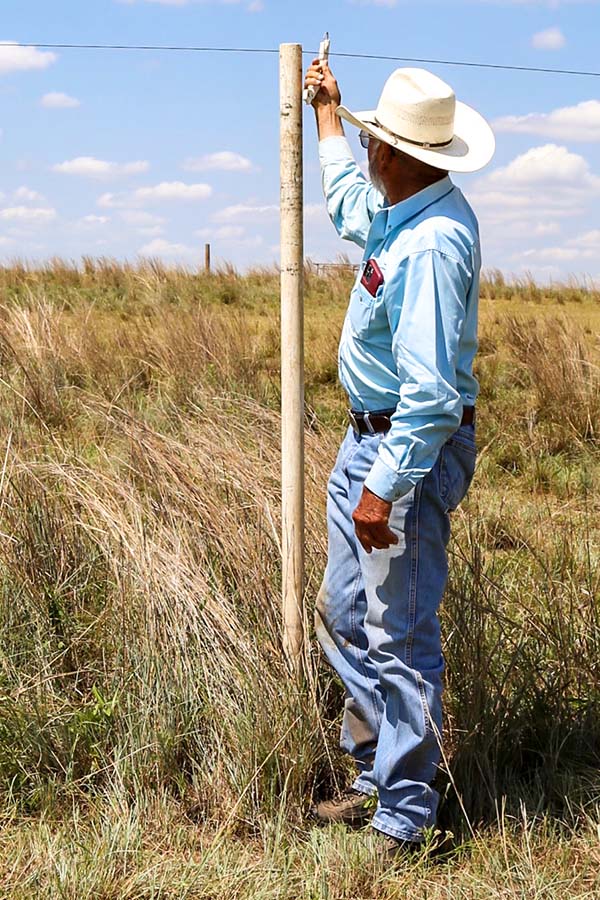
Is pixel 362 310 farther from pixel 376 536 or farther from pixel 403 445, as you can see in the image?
pixel 376 536

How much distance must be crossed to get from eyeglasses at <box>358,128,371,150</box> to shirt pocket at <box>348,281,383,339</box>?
36 cm

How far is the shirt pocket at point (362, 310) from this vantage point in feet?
9.14

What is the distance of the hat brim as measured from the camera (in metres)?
2.72

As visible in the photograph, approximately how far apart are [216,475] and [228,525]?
30cm

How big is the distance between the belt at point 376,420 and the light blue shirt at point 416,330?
18 millimetres

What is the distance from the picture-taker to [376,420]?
114 inches

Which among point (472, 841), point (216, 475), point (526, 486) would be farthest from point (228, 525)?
point (526, 486)

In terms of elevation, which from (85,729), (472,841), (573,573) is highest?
(573,573)

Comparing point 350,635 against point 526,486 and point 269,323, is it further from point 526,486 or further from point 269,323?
point 269,323

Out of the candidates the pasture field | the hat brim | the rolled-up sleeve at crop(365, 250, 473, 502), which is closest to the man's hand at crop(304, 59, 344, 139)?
the hat brim

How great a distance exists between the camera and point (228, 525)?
3652mm

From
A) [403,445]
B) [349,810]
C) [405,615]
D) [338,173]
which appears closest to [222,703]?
[349,810]

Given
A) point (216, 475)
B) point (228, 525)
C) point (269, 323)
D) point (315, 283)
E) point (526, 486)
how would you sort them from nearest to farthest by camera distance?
point (228, 525), point (216, 475), point (526, 486), point (269, 323), point (315, 283)

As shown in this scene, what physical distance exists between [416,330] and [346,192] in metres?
0.85
